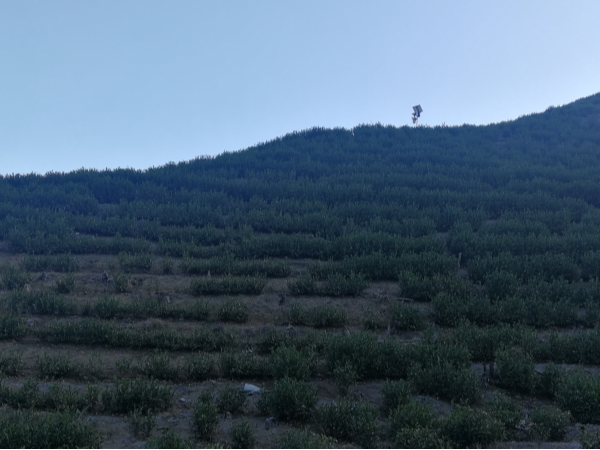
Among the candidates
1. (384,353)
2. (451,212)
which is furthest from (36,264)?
(451,212)

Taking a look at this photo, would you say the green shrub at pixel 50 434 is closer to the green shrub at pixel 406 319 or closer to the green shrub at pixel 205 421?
the green shrub at pixel 205 421

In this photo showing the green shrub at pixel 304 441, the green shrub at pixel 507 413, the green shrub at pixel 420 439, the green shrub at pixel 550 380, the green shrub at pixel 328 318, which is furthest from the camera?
the green shrub at pixel 328 318

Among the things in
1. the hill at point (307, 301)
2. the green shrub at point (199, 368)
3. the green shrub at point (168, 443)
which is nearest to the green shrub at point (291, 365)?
the hill at point (307, 301)

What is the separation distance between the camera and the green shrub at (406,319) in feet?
29.4

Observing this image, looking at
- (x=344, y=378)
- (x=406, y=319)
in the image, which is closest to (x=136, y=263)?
(x=406, y=319)

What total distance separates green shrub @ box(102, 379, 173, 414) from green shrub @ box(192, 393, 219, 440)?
2.71 feet

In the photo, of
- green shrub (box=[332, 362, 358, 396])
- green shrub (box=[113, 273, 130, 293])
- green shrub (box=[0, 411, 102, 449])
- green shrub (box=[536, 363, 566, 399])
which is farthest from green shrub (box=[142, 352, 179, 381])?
green shrub (box=[536, 363, 566, 399])

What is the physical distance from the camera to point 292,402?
611cm

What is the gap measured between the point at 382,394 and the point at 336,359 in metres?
0.91

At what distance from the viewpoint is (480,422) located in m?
5.26

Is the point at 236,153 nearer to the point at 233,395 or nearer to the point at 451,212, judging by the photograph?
the point at 451,212

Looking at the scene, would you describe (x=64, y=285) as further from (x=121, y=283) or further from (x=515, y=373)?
(x=515, y=373)

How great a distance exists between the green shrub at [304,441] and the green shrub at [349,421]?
33cm

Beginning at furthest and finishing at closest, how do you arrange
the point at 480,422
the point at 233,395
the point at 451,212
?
1. the point at 451,212
2. the point at 233,395
3. the point at 480,422
